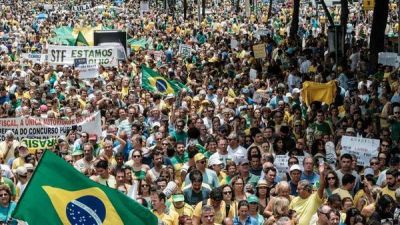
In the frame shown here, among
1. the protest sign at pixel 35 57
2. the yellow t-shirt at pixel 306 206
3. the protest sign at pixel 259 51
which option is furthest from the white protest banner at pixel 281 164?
the protest sign at pixel 35 57

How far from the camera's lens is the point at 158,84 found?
20.9 metres

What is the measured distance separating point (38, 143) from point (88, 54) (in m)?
10.4

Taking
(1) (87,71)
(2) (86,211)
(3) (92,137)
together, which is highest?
(2) (86,211)

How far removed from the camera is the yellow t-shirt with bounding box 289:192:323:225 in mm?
11188

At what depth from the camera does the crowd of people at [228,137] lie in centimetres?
1143

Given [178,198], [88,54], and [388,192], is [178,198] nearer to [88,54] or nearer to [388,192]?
[388,192]

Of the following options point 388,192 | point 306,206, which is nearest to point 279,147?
point 388,192

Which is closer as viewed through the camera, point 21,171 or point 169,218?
point 169,218

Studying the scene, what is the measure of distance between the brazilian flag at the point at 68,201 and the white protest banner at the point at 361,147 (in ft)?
16.2

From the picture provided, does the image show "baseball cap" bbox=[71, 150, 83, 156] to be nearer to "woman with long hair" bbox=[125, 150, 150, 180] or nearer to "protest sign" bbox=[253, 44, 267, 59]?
"woman with long hair" bbox=[125, 150, 150, 180]

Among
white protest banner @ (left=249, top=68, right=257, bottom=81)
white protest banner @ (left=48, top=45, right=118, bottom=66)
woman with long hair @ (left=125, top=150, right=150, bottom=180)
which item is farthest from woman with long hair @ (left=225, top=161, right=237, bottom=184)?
white protest banner @ (left=48, top=45, right=118, bottom=66)

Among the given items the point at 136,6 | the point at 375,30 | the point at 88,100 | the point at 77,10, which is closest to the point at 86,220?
the point at 88,100

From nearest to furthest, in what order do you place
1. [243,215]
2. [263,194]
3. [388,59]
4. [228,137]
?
[243,215] < [263,194] < [228,137] < [388,59]

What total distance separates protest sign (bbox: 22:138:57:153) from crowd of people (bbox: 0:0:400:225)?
108 millimetres
